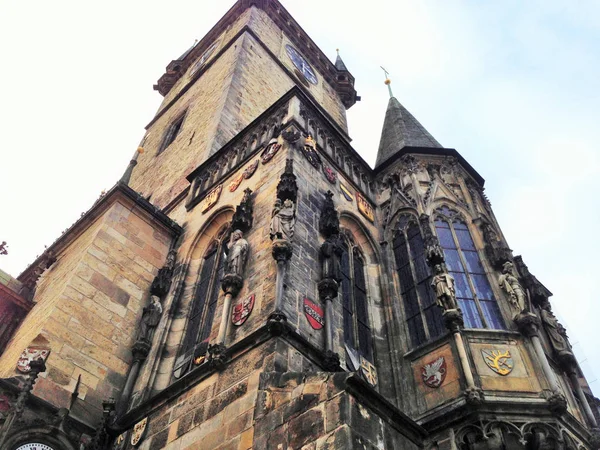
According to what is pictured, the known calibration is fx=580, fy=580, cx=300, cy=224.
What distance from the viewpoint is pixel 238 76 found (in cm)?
2097

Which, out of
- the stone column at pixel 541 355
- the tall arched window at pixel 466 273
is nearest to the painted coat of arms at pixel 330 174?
the tall arched window at pixel 466 273

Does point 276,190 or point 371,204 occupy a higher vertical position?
point 371,204

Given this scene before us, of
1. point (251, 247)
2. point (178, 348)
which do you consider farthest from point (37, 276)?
point (251, 247)

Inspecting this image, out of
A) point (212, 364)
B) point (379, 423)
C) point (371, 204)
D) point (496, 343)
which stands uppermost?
point (371, 204)

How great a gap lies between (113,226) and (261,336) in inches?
235

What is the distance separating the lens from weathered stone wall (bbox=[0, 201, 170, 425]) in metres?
9.34

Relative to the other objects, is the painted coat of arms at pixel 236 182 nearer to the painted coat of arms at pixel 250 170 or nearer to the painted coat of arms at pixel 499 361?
the painted coat of arms at pixel 250 170

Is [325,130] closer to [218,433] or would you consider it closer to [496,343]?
[496,343]

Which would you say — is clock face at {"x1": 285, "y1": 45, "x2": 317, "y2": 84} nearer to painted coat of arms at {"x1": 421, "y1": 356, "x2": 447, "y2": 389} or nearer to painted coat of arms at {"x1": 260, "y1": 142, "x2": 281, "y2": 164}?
painted coat of arms at {"x1": 260, "y1": 142, "x2": 281, "y2": 164}

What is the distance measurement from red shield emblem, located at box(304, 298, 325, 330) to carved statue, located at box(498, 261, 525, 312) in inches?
142

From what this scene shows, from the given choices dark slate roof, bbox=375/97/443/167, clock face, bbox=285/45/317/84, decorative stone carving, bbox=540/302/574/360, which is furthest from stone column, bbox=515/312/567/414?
clock face, bbox=285/45/317/84

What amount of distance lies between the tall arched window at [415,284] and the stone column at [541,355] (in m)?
1.30

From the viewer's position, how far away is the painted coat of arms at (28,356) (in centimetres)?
914

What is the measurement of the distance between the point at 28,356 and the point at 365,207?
760cm
